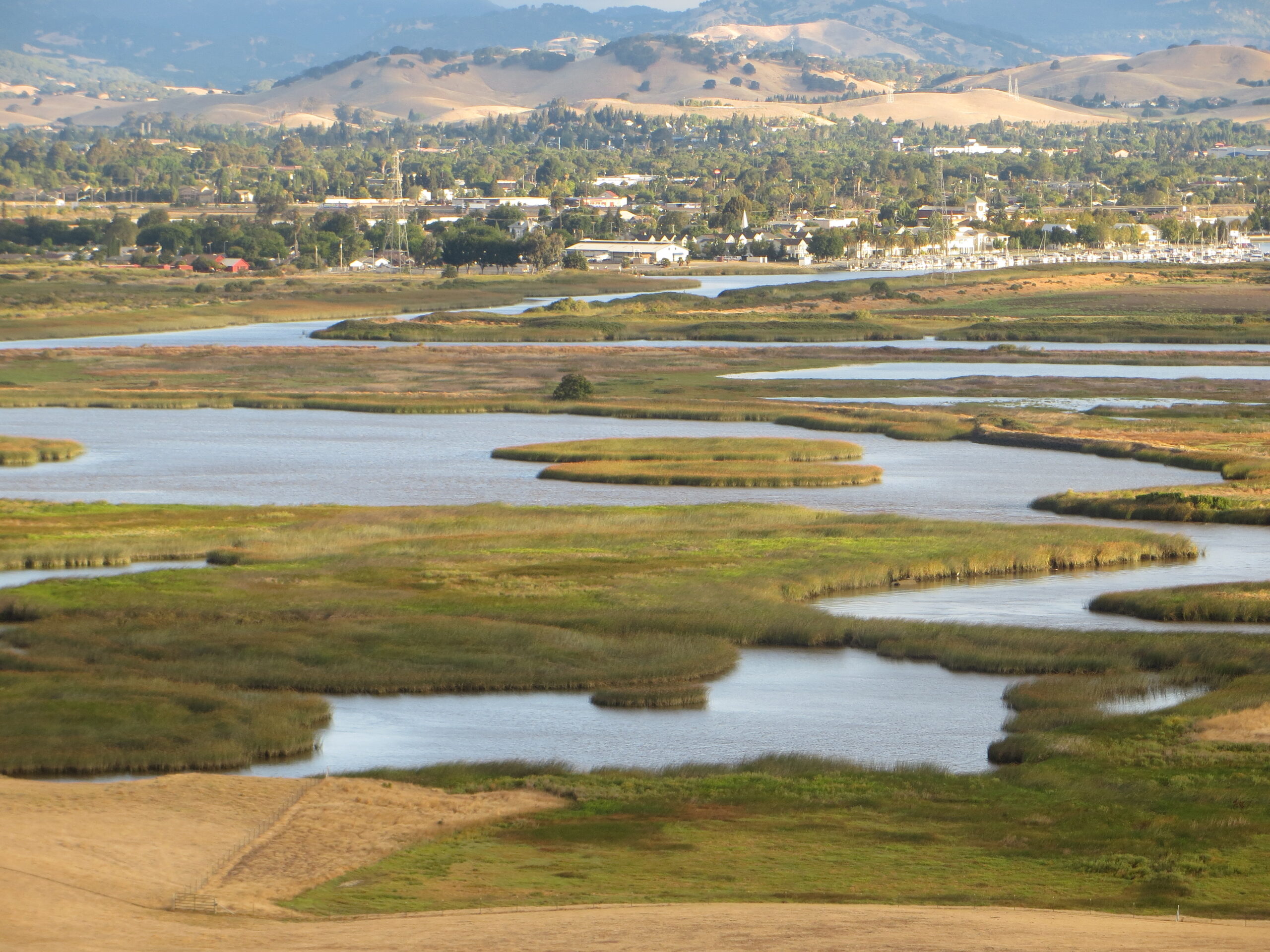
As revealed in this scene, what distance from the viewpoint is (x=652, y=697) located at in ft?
110

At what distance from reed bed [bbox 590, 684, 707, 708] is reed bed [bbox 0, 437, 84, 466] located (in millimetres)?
40165

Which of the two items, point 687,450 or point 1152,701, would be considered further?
point 687,450

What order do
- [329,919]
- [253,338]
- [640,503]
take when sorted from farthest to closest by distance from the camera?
[253,338] → [640,503] → [329,919]

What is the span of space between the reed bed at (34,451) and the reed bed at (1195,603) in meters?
42.1

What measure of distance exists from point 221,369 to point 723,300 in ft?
187

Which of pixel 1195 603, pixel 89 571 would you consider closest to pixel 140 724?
pixel 89 571

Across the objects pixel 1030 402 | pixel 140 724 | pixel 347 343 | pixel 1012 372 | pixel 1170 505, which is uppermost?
pixel 347 343

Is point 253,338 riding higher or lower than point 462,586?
higher

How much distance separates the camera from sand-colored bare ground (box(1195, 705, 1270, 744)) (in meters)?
29.6

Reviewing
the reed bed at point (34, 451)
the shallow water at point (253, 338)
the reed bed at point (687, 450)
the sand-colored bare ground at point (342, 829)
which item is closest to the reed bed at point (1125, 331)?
the shallow water at point (253, 338)

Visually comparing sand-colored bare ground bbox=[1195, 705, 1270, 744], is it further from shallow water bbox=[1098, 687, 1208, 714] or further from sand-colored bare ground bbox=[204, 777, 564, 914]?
sand-colored bare ground bbox=[204, 777, 564, 914]

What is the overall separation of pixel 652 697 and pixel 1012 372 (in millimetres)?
70294

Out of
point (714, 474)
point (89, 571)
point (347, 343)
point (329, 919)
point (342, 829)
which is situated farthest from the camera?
point (347, 343)

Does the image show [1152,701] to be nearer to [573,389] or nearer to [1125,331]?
[573,389]
